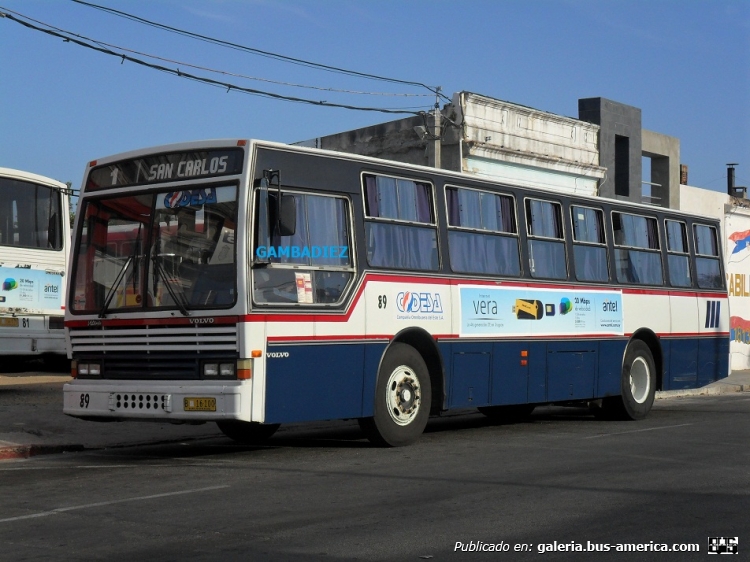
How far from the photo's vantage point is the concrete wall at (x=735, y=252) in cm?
3469

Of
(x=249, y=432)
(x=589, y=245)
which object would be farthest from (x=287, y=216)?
(x=589, y=245)

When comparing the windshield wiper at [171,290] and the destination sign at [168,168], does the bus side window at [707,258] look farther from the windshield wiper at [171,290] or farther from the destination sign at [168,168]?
the windshield wiper at [171,290]

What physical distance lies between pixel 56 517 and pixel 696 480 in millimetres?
5495

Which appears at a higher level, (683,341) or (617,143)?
(617,143)

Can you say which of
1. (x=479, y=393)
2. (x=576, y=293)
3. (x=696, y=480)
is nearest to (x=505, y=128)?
(x=576, y=293)

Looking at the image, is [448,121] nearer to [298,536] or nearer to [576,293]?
[576,293]

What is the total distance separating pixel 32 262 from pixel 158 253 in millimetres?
8972

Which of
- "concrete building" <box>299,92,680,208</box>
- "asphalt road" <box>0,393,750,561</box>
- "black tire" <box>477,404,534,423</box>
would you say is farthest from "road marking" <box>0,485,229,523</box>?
"concrete building" <box>299,92,680,208</box>

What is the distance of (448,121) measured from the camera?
1020 inches

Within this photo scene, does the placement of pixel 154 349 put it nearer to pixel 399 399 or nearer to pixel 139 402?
pixel 139 402

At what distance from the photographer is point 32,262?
758 inches

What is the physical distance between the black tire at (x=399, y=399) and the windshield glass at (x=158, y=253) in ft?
7.93

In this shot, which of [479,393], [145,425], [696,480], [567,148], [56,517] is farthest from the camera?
[567,148]

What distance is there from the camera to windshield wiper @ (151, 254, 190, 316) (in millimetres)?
10863
